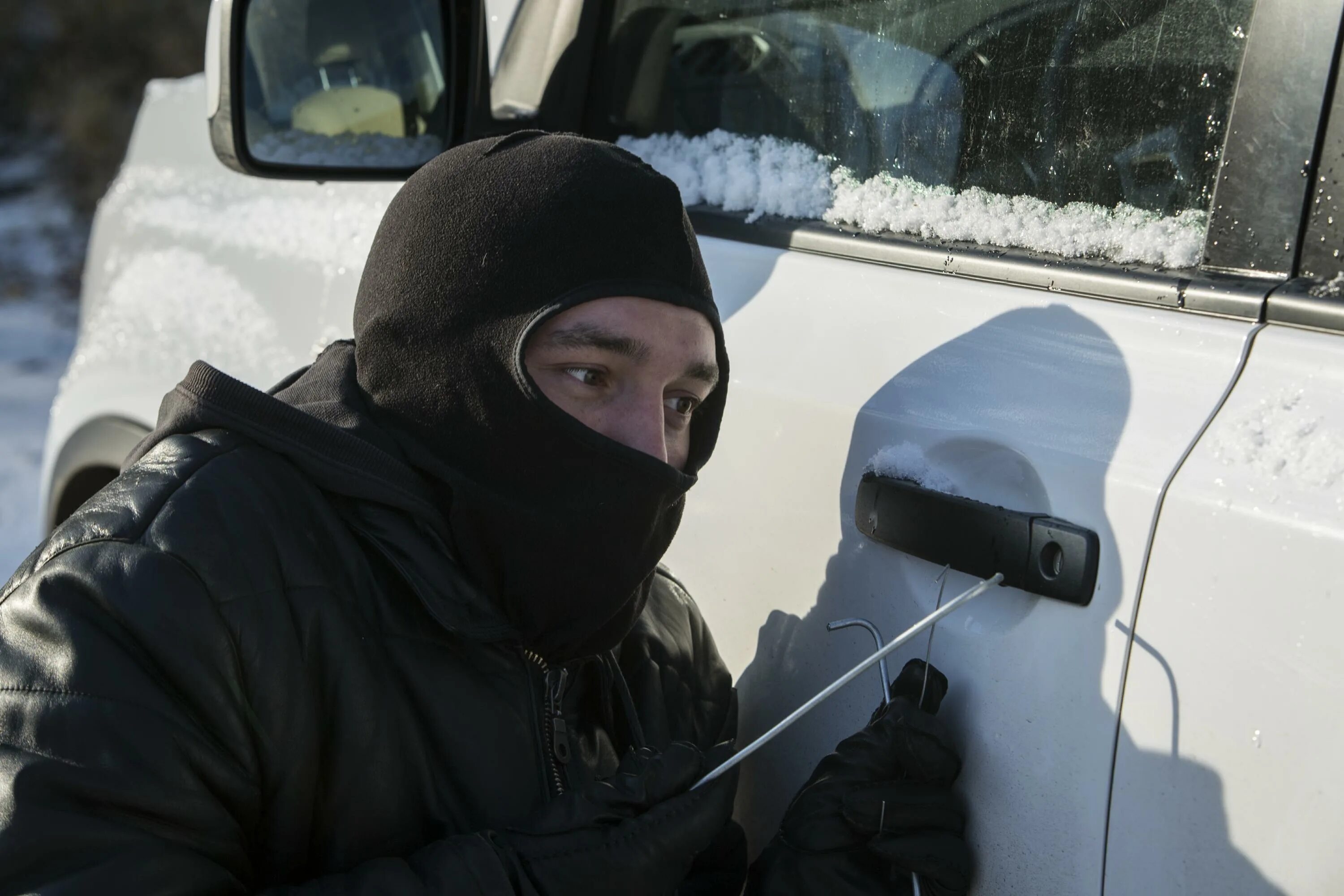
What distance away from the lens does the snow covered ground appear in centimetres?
642

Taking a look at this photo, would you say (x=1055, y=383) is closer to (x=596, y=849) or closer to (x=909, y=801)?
(x=909, y=801)

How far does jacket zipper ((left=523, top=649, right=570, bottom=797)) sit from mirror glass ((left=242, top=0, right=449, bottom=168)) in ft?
3.62

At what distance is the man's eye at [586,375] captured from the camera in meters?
1.59

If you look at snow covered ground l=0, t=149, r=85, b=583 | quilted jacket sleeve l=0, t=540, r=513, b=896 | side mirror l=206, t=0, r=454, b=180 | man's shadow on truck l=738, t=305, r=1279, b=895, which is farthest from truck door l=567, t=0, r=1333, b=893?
snow covered ground l=0, t=149, r=85, b=583

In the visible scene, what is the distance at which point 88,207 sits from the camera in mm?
12945

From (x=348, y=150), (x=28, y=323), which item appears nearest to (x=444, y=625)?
(x=348, y=150)

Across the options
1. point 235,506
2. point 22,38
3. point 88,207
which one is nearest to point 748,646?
point 235,506

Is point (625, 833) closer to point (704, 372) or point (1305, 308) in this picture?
point (704, 372)

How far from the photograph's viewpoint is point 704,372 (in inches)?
65.6

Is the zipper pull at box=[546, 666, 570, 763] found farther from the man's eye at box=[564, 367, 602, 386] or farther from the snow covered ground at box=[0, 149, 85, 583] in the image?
the snow covered ground at box=[0, 149, 85, 583]

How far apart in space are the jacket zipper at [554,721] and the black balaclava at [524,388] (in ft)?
0.06

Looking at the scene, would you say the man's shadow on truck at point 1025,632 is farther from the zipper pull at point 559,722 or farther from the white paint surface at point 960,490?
the zipper pull at point 559,722

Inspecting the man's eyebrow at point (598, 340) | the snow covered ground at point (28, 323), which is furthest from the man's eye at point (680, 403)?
the snow covered ground at point (28, 323)

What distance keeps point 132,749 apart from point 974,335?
3.25ft
